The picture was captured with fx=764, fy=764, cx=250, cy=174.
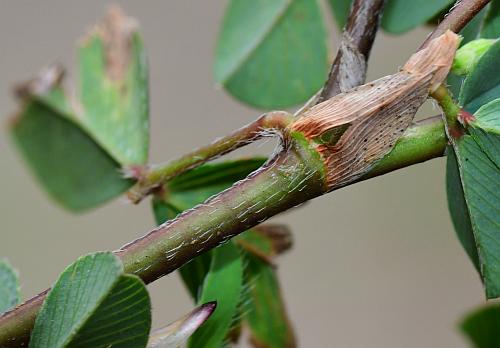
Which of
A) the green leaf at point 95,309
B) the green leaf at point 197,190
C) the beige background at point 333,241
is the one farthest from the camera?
the beige background at point 333,241

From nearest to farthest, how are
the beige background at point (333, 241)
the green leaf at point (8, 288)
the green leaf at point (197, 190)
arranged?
the green leaf at point (8, 288), the green leaf at point (197, 190), the beige background at point (333, 241)

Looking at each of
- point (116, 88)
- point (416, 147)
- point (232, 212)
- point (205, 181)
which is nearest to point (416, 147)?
point (416, 147)

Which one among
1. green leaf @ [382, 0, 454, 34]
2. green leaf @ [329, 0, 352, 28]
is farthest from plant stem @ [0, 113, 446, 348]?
green leaf @ [329, 0, 352, 28]

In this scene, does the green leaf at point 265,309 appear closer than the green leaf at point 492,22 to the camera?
No

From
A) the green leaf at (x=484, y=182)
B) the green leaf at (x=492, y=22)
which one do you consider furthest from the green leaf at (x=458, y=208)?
the green leaf at (x=492, y=22)

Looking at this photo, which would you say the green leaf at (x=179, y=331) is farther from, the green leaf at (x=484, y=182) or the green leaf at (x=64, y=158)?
the green leaf at (x=64, y=158)

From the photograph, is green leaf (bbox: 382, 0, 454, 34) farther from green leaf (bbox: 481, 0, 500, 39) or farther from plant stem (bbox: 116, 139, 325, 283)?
plant stem (bbox: 116, 139, 325, 283)
